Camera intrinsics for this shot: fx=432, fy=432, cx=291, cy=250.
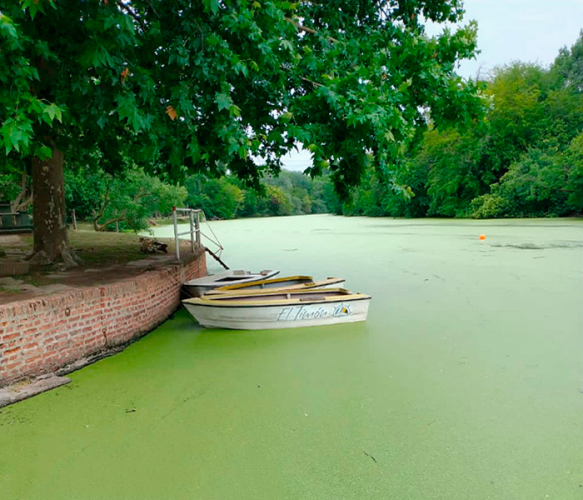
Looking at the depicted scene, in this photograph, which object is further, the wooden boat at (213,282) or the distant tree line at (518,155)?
the distant tree line at (518,155)

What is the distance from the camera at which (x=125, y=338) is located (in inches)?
164

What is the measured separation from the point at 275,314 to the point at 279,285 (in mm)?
1220

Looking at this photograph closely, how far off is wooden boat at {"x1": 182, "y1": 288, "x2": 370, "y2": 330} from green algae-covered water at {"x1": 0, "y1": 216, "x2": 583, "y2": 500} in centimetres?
14

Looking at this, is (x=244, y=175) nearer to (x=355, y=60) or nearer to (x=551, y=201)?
(x=355, y=60)

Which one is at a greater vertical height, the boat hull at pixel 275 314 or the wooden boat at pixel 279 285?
the wooden boat at pixel 279 285

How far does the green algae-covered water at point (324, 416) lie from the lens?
2059 millimetres

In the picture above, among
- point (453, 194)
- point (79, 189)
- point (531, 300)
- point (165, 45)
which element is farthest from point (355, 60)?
point (453, 194)

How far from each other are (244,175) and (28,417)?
4.45 meters

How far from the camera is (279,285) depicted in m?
5.70

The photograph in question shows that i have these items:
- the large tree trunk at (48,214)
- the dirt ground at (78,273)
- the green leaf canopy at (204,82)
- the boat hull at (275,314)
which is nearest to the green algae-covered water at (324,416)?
the boat hull at (275,314)

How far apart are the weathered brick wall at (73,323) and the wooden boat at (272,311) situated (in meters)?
0.47

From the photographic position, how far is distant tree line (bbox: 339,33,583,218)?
863 inches

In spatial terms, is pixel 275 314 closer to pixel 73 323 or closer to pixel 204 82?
pixel 73 323

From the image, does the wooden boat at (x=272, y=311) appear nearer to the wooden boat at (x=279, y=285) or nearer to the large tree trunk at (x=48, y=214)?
the wooden boat at (x=279, y=285)
